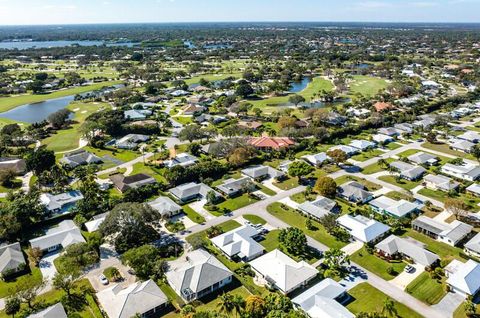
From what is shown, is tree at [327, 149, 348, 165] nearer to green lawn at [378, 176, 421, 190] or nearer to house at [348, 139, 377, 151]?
green lawn at [378, 176, 421, 190]

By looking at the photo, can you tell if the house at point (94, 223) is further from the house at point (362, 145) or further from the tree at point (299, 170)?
the house at point (362, 145)

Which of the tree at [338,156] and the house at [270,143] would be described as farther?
the house at [270,143]

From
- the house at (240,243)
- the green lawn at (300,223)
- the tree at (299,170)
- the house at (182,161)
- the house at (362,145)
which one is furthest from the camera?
the house at (362,145)

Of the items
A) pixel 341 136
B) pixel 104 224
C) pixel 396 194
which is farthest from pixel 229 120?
pixel 104 224

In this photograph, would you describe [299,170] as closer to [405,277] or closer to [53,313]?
[405,277]

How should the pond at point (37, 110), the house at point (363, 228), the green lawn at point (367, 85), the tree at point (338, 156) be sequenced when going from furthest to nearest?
the green lawn at point (367, 85)
the pond at point (37, 110)
the tree at point (338, 156)
the house at point (363, 228)

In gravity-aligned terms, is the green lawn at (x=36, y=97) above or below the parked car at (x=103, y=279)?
above

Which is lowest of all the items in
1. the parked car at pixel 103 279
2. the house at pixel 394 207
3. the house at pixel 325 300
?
the parked car at pixel 103 279

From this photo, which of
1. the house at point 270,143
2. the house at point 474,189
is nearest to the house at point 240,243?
the house at point 270,143

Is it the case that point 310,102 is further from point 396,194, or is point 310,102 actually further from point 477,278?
point 477,278
